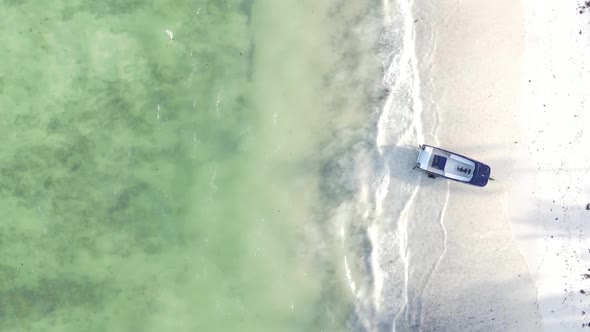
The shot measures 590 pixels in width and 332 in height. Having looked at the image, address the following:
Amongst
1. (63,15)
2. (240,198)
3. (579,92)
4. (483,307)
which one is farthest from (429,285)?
(63,15)

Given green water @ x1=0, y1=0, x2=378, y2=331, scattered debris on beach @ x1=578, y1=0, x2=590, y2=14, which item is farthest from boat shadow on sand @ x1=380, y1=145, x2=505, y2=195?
scattered debris on beach @ x1=578, y1=0, x2=590, y2=14

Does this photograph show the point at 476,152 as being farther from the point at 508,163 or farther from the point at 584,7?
the point at 584,7

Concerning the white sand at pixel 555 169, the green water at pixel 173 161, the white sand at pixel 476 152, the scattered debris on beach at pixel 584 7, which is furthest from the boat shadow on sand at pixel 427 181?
the scattered debris on beach at pixel 584 7

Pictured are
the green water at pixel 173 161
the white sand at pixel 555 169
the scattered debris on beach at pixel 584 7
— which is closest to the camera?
the green water at pixel 173 161

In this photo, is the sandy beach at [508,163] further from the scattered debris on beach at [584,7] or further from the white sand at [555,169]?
the scattered debris on beach at [584,7]

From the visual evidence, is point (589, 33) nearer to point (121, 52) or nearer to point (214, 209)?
point (214, 209)

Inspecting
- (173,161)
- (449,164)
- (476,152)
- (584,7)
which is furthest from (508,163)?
(173,161)
